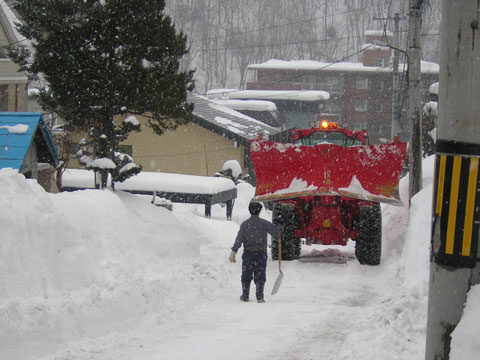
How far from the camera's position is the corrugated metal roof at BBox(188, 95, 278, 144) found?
32625 mm

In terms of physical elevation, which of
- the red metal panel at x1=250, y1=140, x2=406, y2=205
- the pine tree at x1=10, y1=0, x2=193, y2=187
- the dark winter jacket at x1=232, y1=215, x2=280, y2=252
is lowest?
the dark winter jacket at x1=232, y1=215, x2=280, y2=252

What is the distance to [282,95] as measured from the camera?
55625 mm

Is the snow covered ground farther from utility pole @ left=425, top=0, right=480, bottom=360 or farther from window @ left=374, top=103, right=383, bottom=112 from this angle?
window @ left=374, top=103, right=383, bottom=112

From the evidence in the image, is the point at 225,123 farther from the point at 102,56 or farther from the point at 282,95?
the point at 282,95

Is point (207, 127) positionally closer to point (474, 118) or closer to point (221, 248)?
point (221, 248)

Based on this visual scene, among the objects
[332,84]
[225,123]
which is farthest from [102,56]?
[332,84]

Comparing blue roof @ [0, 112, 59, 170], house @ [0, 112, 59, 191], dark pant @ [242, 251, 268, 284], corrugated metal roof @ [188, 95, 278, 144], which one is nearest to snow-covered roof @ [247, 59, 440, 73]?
corrugated metal roof @ [188, 95, 278, 144]

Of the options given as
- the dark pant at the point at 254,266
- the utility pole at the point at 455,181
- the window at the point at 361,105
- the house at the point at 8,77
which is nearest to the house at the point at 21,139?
the dark pant at the point at 254,266

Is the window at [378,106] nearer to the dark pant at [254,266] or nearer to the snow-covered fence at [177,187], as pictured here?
the snow-covered fence at [177,187]

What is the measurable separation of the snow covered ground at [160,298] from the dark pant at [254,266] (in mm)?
397

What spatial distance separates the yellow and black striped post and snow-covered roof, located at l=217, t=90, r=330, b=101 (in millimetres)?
50133

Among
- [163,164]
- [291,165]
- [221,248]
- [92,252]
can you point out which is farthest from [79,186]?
[92,252]

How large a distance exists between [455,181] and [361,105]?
182ft

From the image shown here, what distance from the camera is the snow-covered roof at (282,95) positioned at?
54.1m
